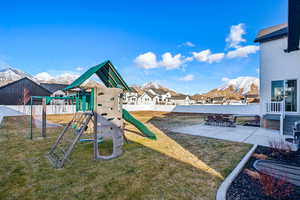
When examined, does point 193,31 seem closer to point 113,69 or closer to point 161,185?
point 113,69

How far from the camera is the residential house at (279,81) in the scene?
7788mm

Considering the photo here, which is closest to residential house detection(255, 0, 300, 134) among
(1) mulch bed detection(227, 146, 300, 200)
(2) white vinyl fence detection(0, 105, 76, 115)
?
(1) mulch bed detection(227, 146, 300, 200)

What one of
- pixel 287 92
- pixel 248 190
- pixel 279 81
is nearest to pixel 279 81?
pixel 279 81

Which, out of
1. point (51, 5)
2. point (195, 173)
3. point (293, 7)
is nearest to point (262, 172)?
point (195, 173)

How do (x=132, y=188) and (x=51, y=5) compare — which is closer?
(x=132, y=188)

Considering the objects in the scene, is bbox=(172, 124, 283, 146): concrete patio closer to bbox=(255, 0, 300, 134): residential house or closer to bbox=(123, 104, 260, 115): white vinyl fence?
bbox=(255, 0, 300, 134): residential house

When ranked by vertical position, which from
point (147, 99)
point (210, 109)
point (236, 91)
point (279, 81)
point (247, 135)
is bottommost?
point (247, 135)

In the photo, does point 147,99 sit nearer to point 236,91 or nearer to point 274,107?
point 274,107

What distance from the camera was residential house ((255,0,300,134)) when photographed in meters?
7.79

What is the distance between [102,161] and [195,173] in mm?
2727

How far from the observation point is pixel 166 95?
53.2 metres

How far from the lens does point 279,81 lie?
8453 mm

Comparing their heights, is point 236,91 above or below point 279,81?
above

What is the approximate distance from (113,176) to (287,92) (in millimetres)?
10909
